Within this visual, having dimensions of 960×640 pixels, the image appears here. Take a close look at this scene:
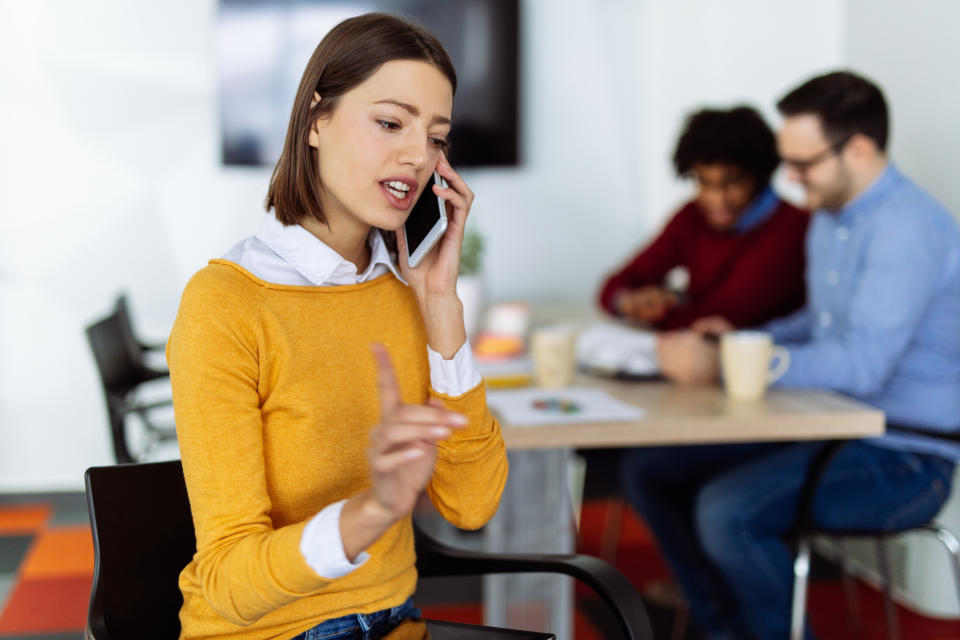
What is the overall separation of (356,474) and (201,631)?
0.80ft

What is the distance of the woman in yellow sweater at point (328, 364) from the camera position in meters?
0.96

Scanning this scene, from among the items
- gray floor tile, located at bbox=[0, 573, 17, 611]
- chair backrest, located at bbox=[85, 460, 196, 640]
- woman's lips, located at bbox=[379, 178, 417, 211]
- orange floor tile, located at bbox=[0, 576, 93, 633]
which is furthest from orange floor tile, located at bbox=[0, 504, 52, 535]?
woman's lips, located at bbox=[379, 178, 417, 211]

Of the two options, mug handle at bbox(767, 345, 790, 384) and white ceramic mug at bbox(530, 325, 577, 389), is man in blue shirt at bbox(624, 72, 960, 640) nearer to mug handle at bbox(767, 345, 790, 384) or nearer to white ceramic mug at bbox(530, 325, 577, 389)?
mug handle at bbox(767, 345, 790, 384)

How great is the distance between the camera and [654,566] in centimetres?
293

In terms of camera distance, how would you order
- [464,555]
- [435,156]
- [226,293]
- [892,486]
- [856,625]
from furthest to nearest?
[856,625], [892,486], [464,555], [435,156], [226,293]

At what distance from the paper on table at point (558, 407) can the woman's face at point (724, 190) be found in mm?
977

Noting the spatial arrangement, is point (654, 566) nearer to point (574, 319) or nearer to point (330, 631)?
point (574, 319)

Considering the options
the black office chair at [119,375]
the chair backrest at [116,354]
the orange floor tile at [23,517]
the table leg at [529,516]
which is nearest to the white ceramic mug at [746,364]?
the table leg at [529,516]

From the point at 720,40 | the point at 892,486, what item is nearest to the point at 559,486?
the point at 892,486

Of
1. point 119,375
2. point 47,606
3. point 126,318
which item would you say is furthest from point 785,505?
point 47,606

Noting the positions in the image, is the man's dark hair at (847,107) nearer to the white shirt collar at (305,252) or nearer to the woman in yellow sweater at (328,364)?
the woman in yellow sweater at (328,364)

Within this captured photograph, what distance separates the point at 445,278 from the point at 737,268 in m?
1.63

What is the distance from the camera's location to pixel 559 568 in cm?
120

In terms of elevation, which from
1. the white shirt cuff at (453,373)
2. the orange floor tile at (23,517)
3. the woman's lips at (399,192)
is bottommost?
the orange floor tile at (23,517)
